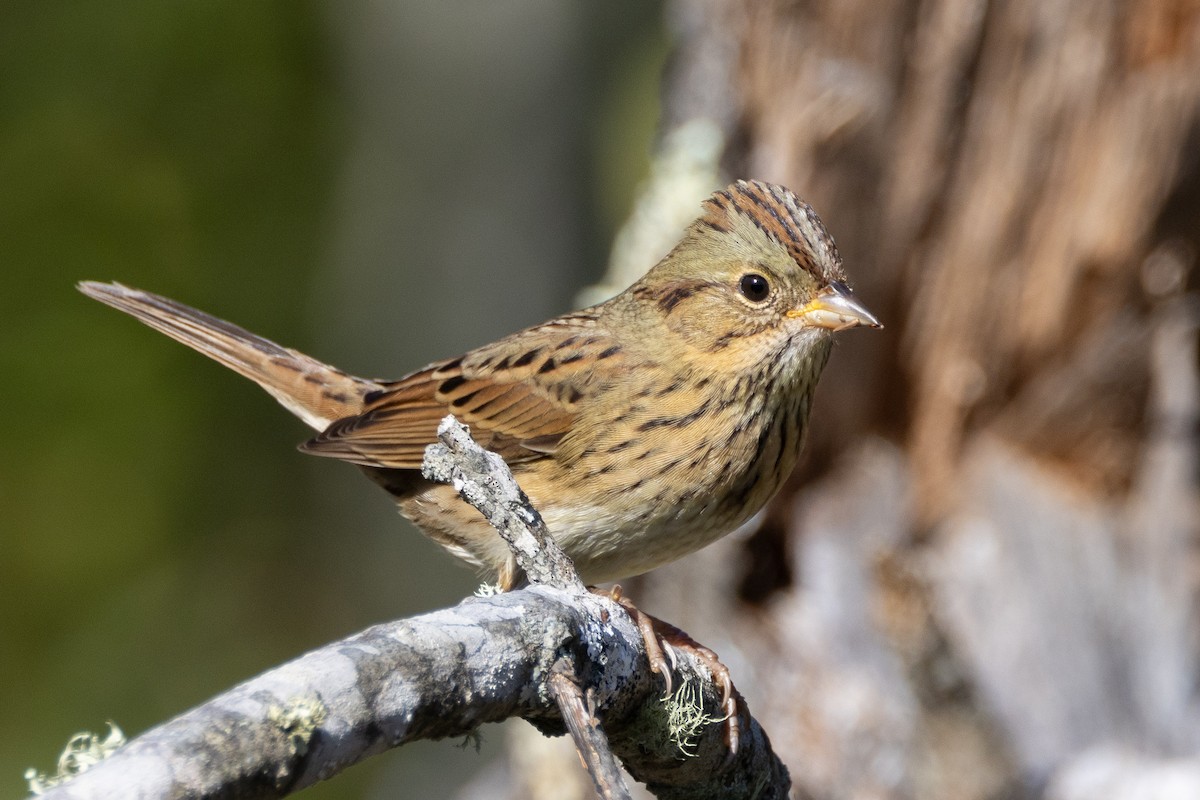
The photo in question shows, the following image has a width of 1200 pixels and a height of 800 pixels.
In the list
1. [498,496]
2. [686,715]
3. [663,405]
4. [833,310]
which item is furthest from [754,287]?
[498,496]

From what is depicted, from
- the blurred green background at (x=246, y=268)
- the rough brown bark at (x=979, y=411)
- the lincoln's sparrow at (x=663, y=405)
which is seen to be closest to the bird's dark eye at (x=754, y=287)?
the lincoln's sparrow at (x=663, y=405)

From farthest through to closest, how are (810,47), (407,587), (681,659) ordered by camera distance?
(407,587) < (810,47) < (681,659)

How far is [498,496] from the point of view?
6.73ft

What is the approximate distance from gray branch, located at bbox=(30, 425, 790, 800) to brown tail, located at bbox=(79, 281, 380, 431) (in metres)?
2.00

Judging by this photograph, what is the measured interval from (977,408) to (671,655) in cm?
311

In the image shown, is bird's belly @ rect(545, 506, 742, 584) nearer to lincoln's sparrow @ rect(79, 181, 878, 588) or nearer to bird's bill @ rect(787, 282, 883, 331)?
lincoln's sparrow @ rect(79, 181, 878, 588)

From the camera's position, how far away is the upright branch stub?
2.04 metres

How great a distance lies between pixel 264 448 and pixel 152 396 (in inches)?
35.7

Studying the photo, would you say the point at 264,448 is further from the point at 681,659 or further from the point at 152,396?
the point at 681,659

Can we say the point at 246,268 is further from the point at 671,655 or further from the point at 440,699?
the point at 440,699

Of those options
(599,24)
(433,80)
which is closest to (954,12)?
(599,24)

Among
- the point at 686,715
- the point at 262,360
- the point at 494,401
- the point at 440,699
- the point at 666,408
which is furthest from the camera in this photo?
the point at 262,360

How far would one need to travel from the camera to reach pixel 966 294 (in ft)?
17.4

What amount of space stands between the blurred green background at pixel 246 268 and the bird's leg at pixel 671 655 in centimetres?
476
